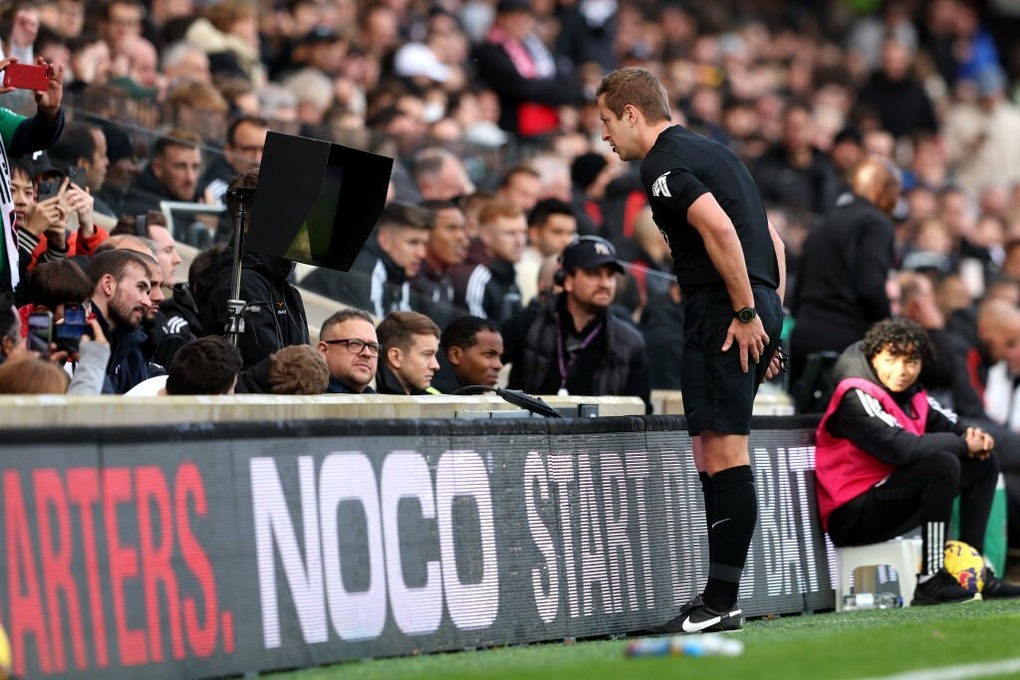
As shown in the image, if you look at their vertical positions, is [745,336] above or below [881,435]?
above

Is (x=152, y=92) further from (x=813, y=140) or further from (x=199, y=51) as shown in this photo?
(x=813, y=140)

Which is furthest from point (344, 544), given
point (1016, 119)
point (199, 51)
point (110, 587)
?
point (1016, 119)

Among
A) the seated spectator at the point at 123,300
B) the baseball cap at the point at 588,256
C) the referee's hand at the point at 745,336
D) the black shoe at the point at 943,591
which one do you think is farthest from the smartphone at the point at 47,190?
the black shoe at the point at 943,591

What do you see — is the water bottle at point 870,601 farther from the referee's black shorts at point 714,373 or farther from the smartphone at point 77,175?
the smartphone at point 77,175

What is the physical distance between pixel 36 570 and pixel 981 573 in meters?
5.35

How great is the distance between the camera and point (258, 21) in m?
17.8

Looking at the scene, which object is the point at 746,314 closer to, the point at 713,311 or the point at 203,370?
the point at 713,311

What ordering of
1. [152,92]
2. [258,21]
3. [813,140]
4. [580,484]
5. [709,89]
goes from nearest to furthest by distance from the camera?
[580,484] → [152,92] → [258,21] → [813,140] → [709,89]

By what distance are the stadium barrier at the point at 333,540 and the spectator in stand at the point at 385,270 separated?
2688 millimetres

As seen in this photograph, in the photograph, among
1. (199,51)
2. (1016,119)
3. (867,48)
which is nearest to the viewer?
(199,51)

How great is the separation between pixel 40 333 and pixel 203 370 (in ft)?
2.09

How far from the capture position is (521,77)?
18172mm

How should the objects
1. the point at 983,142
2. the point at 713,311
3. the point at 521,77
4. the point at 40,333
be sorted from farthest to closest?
the point at 983,142 → the point at 521,77 → the point at 713,311 → the point at 40,333

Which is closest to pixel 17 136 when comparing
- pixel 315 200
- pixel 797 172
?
pixel 315 200
